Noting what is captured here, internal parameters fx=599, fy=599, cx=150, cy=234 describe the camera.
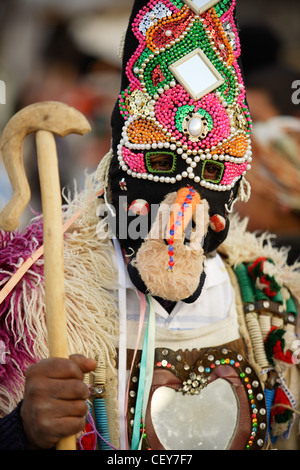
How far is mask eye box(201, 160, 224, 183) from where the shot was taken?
1549mm

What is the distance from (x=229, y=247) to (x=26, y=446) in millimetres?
883

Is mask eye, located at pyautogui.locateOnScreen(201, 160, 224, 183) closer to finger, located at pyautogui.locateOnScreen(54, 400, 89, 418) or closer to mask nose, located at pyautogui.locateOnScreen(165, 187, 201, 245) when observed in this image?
mask nose, located at pyautogui.locateOnScreen(165, 187, 201, 245)

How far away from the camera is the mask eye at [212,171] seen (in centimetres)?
155

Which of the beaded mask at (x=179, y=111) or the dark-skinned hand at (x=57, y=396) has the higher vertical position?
the beaded mask at (x=179, y=111)

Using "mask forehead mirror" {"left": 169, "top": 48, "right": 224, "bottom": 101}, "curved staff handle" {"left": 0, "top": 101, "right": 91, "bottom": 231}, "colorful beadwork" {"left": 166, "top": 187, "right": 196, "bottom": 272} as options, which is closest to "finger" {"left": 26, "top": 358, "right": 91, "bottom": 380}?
"curved staff handle" {"left": 0, "top": 101, "right": 91, "bottom": 231}

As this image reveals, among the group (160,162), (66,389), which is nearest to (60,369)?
(66,389)

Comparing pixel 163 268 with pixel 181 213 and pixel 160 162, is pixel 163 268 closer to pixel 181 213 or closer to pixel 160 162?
pixel 181 213

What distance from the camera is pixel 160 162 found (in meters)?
1.55

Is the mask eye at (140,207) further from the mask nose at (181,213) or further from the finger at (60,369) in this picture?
the finger at (60,369)

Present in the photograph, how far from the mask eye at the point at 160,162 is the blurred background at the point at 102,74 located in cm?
188

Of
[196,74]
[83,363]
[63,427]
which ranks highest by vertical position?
[196,74]

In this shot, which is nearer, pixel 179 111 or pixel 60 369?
pixel 60 369

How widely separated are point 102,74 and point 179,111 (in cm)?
216

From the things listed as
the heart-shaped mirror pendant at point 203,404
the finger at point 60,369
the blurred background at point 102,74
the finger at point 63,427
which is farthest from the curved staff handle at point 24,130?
the blurred background at point 102,74
